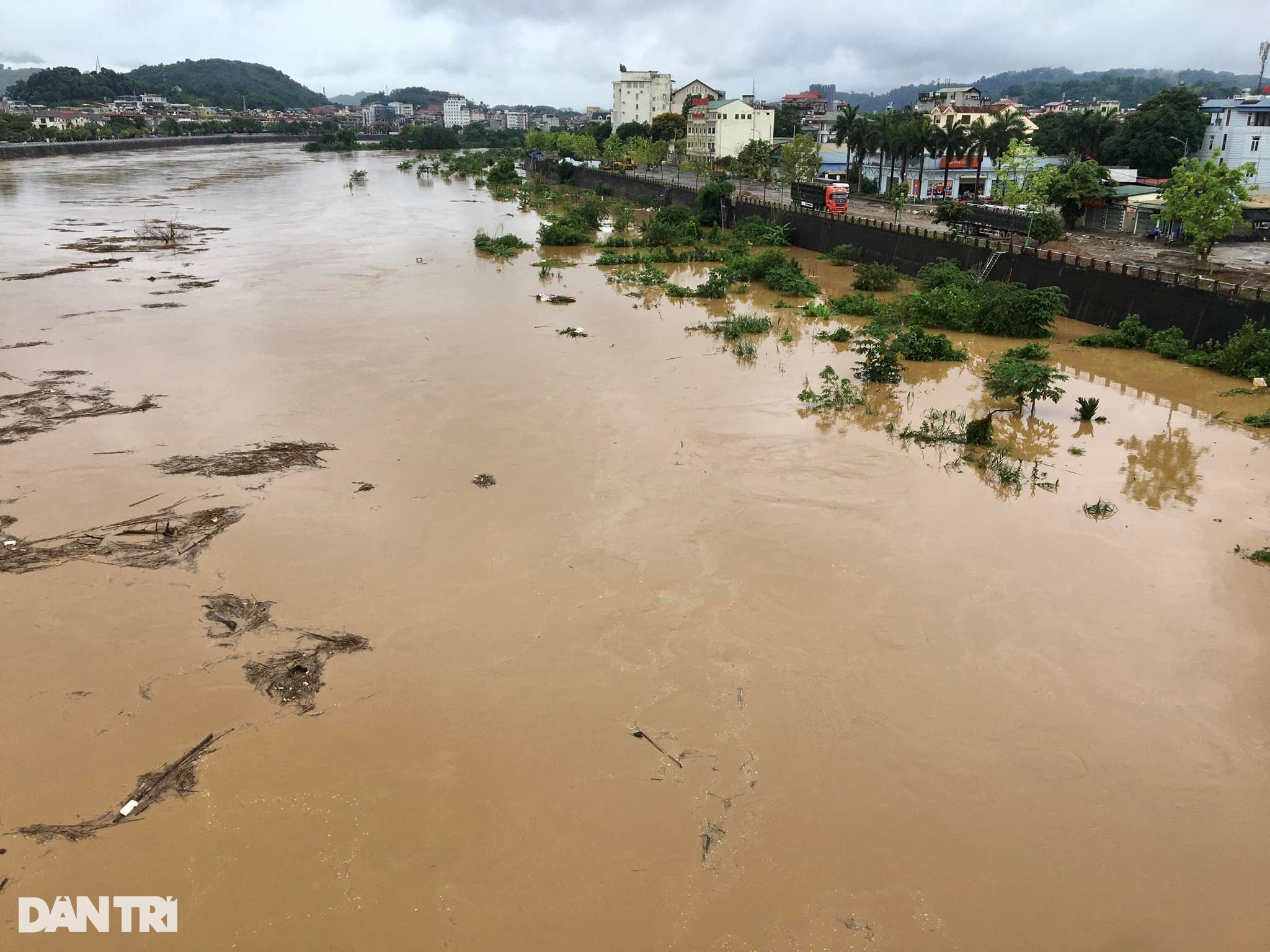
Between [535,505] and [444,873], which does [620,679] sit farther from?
[535,505]

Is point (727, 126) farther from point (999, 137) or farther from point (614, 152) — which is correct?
point (999, 137)

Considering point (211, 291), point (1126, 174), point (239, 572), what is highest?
point (1126, 174)

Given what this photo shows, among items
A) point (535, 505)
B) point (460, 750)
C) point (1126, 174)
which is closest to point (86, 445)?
point (535, 505)

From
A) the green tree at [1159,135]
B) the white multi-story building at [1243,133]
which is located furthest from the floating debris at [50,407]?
the green tree at [1159,135]

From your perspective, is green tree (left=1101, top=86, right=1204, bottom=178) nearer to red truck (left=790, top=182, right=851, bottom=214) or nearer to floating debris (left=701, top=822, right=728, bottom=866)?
red truck (left=790, top=182, right=851, bottom=214)

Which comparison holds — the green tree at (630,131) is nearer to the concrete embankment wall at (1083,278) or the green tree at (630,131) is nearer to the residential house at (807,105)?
the residential house at (807,105)

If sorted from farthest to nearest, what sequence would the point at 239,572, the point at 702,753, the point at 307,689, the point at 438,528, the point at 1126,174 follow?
the point at 1126,174
the point at 438,528
the point at 239,572
the point at 307,689
the point at 702,753

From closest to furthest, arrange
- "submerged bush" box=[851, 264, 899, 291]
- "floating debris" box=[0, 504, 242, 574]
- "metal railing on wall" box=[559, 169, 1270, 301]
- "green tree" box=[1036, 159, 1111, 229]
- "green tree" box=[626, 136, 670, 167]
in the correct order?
"floating debris" box=[0, 504, 242, 574] < "metal railing on wall" box=[559, 169, 1270, 301] < "submerged bush" box=[851, 264, 899, 291] < "green tree" box=[1036, 159, 1111, 229] < "green tree" box=[626, 136, 670, 167]

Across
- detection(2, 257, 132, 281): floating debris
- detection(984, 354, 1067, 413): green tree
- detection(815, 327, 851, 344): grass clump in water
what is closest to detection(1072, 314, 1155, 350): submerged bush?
detection(984, 354, 1067, 413): green tree
